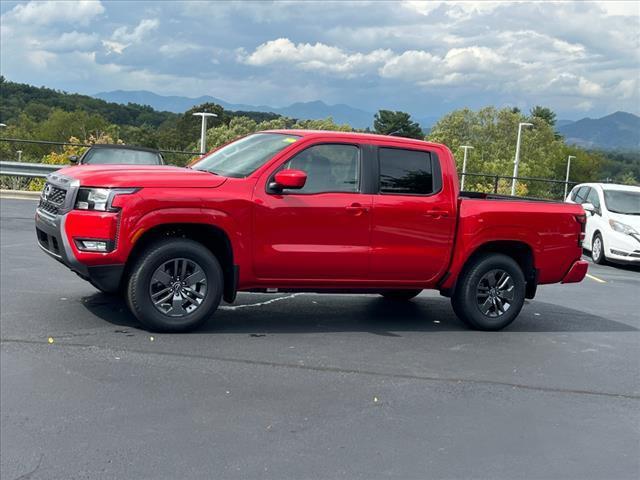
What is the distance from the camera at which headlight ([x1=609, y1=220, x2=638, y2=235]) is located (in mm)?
14961

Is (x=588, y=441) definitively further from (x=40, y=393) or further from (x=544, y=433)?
(x=40, y=393)

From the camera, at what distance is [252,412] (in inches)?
190

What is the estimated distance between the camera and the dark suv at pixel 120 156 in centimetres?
1465

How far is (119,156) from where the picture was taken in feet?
48.8

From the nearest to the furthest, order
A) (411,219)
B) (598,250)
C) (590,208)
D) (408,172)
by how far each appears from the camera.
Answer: (411,219) < (408,172) < (598,250) < (590,208)

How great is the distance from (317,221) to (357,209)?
16.3 inches

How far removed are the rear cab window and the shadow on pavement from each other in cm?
140

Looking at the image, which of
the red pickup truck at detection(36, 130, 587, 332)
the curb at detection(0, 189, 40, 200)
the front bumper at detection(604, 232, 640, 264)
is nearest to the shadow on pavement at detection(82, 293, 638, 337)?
the red pickup truck at detection(36, 130, 587, 332)

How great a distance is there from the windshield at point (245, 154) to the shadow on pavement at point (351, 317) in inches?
57.5

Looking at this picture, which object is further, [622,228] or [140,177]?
[622,228]

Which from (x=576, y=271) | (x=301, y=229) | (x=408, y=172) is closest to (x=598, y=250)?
(x=576, y=271)

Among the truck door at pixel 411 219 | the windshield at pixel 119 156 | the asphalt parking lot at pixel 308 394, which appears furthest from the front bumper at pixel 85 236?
the windshield at pixel 119 156

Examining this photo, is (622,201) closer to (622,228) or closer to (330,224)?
(622,228)

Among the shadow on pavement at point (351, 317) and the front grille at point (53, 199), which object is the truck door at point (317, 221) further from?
the front grille at point (53, 199)
